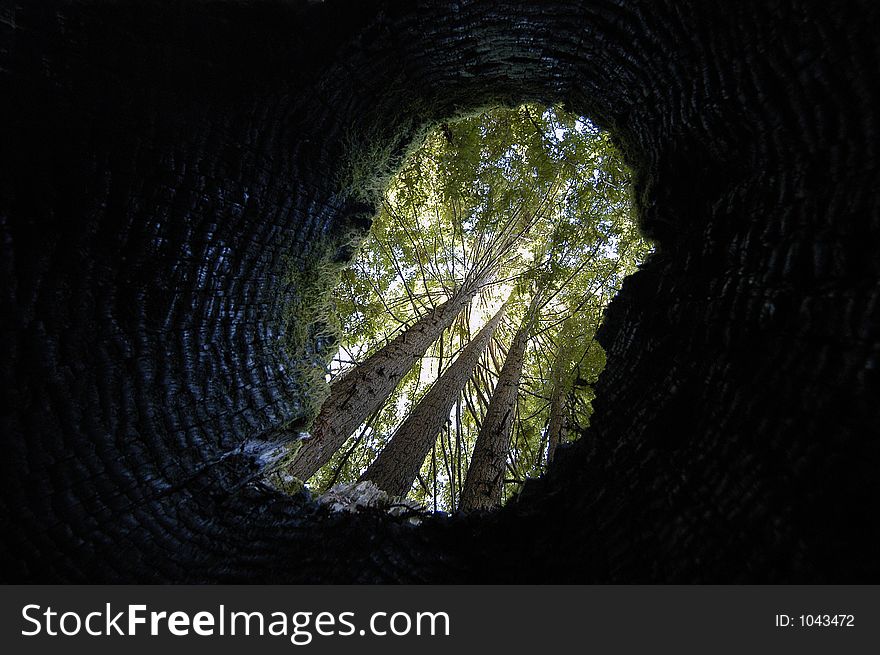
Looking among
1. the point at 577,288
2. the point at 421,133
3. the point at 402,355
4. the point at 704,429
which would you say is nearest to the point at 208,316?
the point at 421,133

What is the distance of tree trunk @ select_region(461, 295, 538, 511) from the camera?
6.07 meters

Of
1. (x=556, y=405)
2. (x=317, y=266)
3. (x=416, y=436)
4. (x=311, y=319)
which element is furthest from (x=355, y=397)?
(x=556, y=405)

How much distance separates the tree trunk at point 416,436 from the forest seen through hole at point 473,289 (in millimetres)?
24

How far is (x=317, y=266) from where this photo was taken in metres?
2.67

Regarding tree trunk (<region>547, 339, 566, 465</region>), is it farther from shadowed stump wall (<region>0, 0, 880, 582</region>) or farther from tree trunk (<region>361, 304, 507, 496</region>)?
shadowed stump wall (<region>0, 0, 880, 582</region>)

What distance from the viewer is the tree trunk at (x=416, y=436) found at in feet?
16.6


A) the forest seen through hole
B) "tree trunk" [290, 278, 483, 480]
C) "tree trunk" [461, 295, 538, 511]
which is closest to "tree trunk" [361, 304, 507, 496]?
the forest seen through hole

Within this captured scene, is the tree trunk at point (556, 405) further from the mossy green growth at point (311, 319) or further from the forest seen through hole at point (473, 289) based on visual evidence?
the mossy green growth at point (311, 319)

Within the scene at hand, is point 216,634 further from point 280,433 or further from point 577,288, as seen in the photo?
point 577,288

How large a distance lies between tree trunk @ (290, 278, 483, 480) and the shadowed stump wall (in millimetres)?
2377

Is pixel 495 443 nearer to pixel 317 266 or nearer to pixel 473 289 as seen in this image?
pixel 473 289

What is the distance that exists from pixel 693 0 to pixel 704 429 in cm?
176

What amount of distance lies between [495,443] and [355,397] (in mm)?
2730

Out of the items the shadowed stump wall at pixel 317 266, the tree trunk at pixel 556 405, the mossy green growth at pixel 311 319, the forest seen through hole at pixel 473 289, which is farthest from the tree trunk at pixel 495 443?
the shadowed stump wall at pixel 317 266
